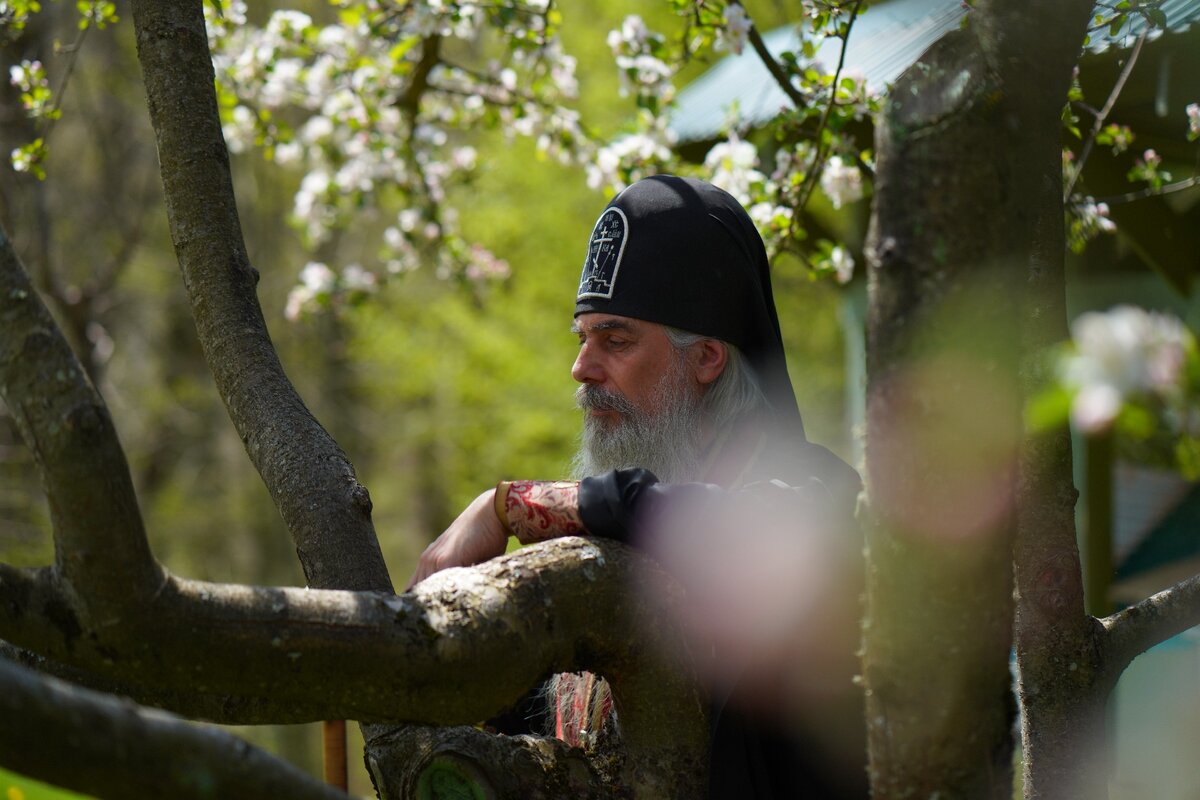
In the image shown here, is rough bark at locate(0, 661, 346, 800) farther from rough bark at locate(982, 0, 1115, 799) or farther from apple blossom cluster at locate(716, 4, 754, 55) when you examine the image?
apple blossom cluster at locate(716, 4, 754, 55)

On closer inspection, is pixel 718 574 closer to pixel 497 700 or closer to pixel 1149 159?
pixel 497 700

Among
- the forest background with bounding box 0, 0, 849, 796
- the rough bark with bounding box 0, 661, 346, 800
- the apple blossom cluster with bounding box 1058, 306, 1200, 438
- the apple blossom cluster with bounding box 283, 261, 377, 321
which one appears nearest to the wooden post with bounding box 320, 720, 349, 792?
the rough bark with bounding box 0, 661, 346, 800

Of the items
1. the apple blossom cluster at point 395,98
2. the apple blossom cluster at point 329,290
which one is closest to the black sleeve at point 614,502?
the apple blossom cluster at point 395,98

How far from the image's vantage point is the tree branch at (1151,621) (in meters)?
2.39

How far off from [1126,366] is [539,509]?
126 centimetres

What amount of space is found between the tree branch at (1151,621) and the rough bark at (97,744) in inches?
75.2

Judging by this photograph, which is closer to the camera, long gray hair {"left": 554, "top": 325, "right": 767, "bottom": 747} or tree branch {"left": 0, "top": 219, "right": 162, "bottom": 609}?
tree branch {"left": 0, "top": 219, "right": 162, "bottom": 609}

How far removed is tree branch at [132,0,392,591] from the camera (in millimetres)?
2213

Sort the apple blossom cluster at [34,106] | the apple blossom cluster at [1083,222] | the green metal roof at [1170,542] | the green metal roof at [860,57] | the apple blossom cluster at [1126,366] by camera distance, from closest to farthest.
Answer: the apple blossom cluster at [1126,366], the apple blossom cluster at [34,106], the apple blossom cluster at [1083,222], the green metal roof at [860,57], the green metal roof at [1170,542]

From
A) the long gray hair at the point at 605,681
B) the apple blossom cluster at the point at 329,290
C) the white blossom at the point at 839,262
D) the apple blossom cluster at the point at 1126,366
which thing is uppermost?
the apple blossom cluster at the point at 329,290

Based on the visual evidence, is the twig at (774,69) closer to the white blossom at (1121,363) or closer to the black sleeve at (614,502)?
the black sleeve at (614,502)

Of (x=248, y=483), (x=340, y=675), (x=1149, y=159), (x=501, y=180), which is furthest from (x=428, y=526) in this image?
(x=340, y=675)

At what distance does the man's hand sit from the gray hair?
72cm

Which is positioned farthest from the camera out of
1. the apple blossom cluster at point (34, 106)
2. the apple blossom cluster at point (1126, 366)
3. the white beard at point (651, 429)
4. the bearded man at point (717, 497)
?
the apple blossom cluster at point (34, 106)
